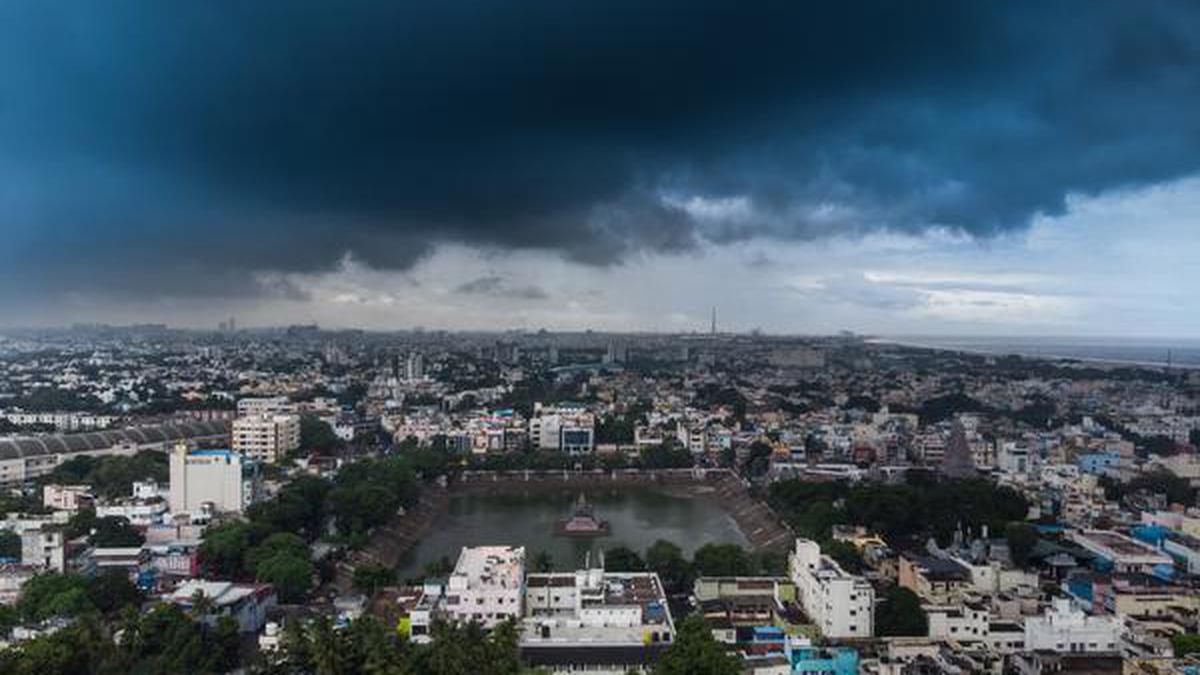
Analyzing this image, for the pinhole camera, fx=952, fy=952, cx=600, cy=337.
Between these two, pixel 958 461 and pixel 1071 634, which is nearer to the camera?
pixel 1071 634

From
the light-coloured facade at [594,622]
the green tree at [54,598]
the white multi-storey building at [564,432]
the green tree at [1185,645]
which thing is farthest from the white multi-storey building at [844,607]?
the white multi-storey building at [564,432]

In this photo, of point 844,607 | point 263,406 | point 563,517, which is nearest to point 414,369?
point 263,406

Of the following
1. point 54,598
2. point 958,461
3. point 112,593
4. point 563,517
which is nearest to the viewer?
point 54,598

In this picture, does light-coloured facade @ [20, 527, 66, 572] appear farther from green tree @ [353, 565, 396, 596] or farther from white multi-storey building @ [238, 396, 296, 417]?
white multi-storey building @ [238, 396, 296, 417]

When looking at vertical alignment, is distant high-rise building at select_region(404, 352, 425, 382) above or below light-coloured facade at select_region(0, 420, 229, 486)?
→ above

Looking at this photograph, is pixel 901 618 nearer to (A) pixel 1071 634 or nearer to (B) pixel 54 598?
(A) pixel 1071 634

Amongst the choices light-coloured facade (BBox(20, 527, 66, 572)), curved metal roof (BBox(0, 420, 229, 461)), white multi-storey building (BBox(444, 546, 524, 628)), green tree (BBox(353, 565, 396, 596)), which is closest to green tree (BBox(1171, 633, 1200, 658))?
white multi-storey building (BBox(444, 546, 524, 628))

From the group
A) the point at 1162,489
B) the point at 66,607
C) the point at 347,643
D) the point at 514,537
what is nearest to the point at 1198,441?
the point at 1162,489
